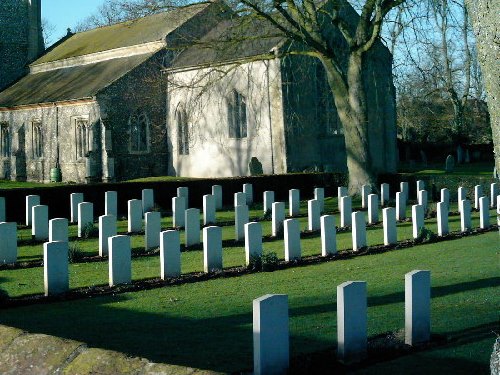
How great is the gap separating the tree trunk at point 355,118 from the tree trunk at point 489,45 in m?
20.9

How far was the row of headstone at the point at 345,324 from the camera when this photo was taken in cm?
653

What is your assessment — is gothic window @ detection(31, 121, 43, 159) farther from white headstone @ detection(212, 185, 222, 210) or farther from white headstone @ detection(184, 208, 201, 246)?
white headstone @ detection(184, 208, 201, 246)

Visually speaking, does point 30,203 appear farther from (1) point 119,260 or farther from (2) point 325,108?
(2) point 325,108

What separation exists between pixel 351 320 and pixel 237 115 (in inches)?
1162

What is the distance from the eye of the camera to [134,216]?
18.3 m

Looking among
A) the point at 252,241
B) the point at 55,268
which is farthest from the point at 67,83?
the point at 55,268

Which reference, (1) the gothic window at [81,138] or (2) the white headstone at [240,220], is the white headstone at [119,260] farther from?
(1) the gothic window at [81,138]

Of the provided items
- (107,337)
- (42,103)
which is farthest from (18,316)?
(42,103)

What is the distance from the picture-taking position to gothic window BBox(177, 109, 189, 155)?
126ft

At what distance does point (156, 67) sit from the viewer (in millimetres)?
38688

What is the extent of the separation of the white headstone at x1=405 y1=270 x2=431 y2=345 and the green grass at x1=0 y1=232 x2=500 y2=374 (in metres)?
0.25

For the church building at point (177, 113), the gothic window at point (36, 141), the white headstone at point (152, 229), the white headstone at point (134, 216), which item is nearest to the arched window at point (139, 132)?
the church building at point (177, 113)

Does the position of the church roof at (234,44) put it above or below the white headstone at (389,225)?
above

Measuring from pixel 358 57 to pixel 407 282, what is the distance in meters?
18.6
